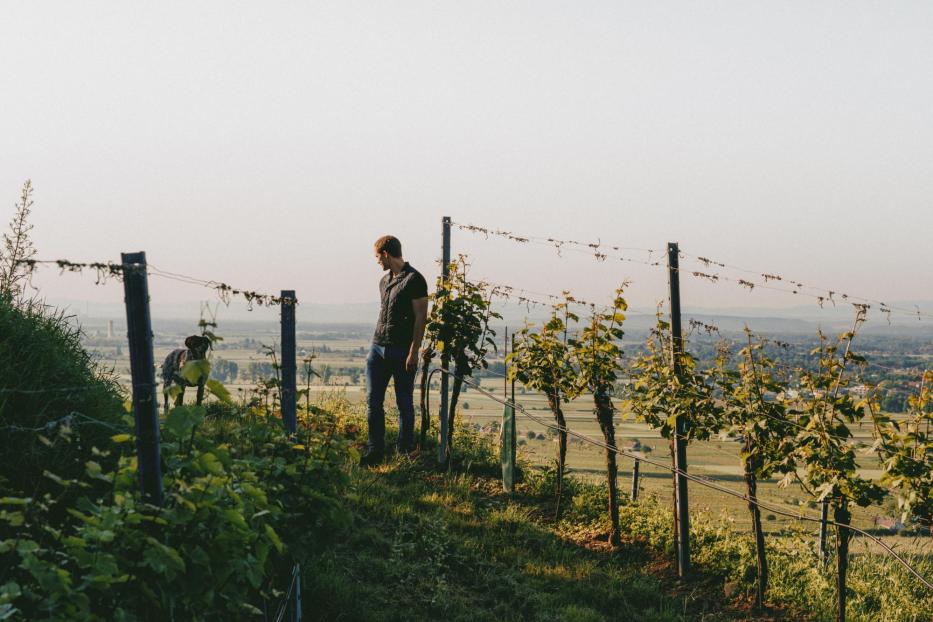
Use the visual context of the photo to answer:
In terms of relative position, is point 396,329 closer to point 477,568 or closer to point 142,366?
point 477,568

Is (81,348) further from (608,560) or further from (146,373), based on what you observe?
(608,560)

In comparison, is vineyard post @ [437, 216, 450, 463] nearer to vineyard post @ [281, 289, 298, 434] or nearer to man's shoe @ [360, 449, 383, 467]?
man's shoe @ [360, 449, 383, 467]

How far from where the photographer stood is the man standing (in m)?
8.59

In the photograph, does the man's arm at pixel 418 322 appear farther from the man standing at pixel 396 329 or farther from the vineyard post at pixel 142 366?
the vineyard post at pixel 142 366

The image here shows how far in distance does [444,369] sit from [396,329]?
3.74ft

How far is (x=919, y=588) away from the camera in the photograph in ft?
23.5

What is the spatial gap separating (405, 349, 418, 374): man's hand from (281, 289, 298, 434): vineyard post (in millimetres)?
3554

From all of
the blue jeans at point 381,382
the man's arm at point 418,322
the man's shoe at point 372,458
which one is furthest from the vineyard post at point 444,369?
the man's arm at point 418,322

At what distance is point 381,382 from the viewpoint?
29.0 ft

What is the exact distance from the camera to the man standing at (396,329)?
28.2ft

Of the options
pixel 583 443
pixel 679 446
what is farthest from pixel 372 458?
pixel 583 443

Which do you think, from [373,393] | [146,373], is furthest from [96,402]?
[373,393]

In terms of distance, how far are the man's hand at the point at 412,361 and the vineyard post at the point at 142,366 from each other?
543 cm

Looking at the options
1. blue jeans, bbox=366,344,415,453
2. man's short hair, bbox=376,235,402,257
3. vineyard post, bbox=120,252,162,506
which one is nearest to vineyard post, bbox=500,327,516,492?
blue jeans, bbox=366,344,415,453
